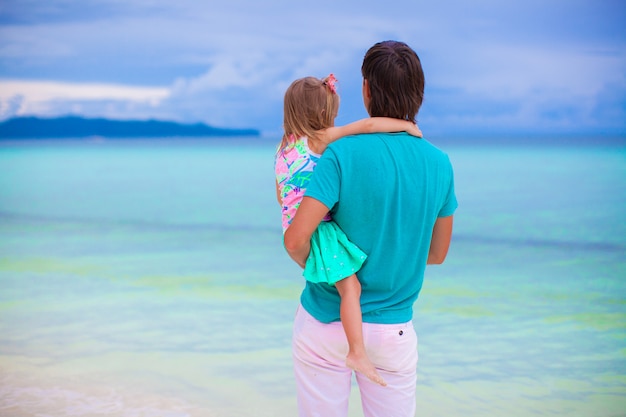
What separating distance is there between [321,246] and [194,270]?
5191 mm

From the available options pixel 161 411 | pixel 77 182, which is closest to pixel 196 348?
pixel 161 411

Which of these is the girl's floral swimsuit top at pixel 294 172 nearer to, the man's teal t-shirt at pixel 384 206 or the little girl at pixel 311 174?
the little girl at pixel 311 174

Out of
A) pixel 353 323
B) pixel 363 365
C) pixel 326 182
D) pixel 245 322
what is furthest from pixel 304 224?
pixel 245 322

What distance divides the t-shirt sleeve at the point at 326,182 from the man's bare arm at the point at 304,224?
0.01 meters

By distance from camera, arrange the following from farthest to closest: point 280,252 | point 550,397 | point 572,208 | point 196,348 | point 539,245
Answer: point 572,208 < point 539,245 < point 280,252 < point 196,348 < point 550,397

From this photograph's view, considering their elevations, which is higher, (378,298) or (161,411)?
(378,298)

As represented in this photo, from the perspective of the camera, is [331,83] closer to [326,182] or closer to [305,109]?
[305,109]

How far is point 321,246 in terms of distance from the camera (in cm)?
168

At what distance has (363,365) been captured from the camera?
1.69 metres

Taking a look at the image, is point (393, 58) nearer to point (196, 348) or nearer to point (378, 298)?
point (378, 298)

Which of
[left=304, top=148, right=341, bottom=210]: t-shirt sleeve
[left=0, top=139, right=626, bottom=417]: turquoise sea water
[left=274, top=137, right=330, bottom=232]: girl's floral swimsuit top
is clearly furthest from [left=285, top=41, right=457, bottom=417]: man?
[left=0, top=139, right=626, bottom=417]: turquoise sea water

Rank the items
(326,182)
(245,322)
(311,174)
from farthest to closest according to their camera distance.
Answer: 1. (245,322)
2. (311,174)
3. (326,182)

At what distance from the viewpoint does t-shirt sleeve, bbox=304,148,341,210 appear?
1603 millimetres

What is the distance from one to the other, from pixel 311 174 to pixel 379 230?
0.73 feet
